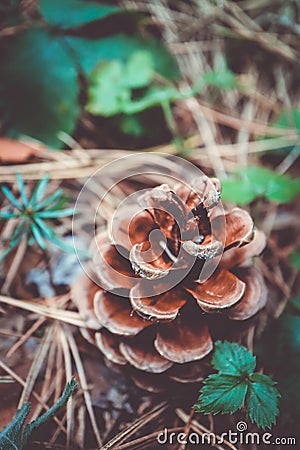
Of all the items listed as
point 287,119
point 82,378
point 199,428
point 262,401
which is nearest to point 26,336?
point 82,378

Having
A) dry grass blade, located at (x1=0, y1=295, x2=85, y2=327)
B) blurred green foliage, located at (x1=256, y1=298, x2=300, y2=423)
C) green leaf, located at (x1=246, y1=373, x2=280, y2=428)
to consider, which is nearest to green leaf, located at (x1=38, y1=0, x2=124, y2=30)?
dry grass blade, located at (x1=0, y1=295, x2=85, y2=327)

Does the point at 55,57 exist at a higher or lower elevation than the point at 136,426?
higher

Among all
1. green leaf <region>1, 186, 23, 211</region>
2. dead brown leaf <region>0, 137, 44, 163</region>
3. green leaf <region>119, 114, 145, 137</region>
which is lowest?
green leaf <region>1, 186, 23, 211</region>

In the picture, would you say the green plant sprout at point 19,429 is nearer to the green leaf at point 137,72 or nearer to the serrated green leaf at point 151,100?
the serrated green leaf at point 151,100

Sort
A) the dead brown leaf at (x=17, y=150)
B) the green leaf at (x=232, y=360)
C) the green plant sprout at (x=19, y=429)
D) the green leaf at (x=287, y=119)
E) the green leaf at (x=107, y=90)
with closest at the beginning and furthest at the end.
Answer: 1. the green plant sprout at (x=19, y=429)
2. the green leaf at (x=232, y=360)
3. the dead brown leaf at (x=17, y=150)
4. the green leaf at (x=107, y=90)
5. the green leaf at (x=287, y=119)

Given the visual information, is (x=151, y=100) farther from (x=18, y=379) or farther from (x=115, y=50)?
(x=18, y=379)

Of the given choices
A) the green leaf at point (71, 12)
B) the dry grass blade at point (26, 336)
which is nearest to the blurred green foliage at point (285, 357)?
the dry grass blade at point (26, 336)

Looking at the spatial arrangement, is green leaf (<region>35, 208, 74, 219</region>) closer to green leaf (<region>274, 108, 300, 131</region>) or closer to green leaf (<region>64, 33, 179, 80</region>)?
green leaf (<region>64, 33, 179, 80</region>)
